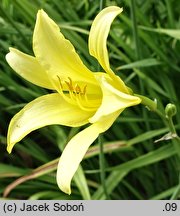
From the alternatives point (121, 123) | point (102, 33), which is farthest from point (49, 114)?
point (121, 123)

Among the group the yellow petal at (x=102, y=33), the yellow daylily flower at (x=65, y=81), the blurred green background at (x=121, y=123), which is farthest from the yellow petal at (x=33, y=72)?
the blurred green background at (x=121, y=123)

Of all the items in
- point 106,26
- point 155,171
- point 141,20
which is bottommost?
point 155,171

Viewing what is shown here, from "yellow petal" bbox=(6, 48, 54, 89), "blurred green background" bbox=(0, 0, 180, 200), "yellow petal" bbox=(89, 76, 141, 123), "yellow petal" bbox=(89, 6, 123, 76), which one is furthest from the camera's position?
"blurred green background" bbox=(0, 0, 180, 200)

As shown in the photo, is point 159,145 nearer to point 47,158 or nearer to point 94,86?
point 47,158

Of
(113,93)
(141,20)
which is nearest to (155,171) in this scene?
(141,20)

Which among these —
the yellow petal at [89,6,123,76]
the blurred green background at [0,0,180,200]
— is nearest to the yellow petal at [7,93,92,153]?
the yellow petal at [89,6,123,76]

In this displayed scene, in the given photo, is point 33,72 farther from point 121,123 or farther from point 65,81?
point 121,123

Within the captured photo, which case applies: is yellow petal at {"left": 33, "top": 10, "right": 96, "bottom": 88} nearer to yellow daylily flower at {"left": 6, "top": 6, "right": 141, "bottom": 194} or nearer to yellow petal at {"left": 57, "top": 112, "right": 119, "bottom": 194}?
yellow daylily flower at {"left": 6, "top": 6, "right": 141, "bottom": 194}
